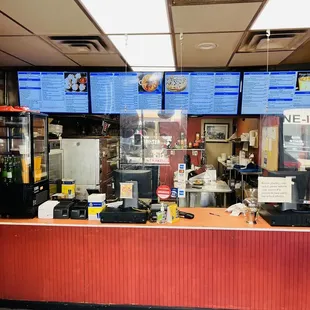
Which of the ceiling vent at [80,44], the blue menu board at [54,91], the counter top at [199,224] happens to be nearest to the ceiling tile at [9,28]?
the ceiling vent at [80,44]

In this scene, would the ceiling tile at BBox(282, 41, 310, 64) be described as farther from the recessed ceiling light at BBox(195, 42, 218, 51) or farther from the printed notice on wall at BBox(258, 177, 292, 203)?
the printed notice on wall at BBox(258, 177, 292, 203)

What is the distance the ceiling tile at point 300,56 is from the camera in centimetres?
290

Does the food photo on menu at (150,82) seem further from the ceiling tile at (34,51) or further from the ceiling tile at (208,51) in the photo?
the ceiling tile at (34,51)

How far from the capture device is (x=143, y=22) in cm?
228

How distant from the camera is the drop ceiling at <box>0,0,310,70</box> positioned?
6.67 feet

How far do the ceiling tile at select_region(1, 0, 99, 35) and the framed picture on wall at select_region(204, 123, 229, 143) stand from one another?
6.25m

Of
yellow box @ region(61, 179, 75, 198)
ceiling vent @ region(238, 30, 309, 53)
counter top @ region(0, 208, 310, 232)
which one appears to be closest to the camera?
counter top @ region(0, 208, 310, 232)

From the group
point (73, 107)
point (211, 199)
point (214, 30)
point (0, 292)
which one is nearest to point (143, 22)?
point (214, 30)

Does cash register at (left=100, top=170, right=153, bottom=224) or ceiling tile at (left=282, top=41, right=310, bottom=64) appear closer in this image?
cash register at (left=100, top=170, right=153, bottom=224)

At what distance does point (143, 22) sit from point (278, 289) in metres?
2.52

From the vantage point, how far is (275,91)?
3398 mm

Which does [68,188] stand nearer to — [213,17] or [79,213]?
[79,213]

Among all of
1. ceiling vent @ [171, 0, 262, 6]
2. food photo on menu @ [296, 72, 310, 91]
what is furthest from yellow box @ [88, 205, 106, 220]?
food photo on menu @ [296, 72, 310, 91]

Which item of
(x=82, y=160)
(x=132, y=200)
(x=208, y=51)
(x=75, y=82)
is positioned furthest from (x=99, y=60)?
(x=132, y=200)
